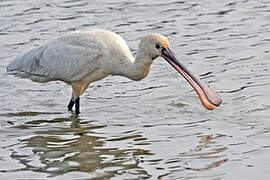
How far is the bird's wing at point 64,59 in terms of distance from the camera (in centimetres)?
1028

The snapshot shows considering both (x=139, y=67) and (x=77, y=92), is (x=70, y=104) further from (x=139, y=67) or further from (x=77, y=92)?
(x=139, y=67)

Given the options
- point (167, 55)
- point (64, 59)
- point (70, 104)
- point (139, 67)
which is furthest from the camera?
point (70, 104)

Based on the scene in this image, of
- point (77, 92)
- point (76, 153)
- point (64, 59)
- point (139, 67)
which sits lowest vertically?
point (76, 153)

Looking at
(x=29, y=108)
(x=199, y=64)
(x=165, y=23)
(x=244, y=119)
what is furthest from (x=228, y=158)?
(x=165, y=23)

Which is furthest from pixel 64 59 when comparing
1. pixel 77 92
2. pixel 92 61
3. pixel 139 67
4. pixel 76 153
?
pixel 76 153

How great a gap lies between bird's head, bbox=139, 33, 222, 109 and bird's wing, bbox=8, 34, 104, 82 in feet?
2.78

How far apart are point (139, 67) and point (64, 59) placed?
1450mm

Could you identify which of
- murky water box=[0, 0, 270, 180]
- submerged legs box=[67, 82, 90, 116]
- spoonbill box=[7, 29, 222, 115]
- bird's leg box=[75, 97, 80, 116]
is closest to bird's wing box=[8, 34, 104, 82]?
spoonbill box=[7, 29, 222, 115]

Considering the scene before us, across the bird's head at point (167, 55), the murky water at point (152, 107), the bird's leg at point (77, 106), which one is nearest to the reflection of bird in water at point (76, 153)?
the murky water at point (152, 107)

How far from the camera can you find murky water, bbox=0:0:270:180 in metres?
8.15

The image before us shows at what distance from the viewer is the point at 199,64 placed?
12930 millimetres

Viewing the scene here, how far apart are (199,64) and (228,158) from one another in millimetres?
4910

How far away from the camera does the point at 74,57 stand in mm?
10539

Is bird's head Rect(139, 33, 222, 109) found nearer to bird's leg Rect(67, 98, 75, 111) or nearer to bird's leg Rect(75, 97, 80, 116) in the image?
bird's leg Rect(75, 97, 80, 116)
